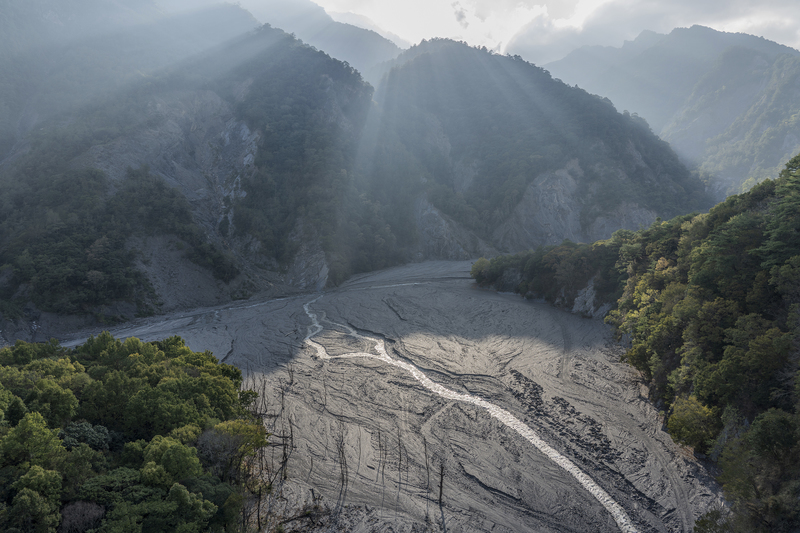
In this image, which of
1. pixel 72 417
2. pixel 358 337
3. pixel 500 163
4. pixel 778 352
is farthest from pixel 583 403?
pixel 500 163

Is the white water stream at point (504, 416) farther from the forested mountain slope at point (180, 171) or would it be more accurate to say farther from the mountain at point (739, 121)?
the mountain at point (739, 121)

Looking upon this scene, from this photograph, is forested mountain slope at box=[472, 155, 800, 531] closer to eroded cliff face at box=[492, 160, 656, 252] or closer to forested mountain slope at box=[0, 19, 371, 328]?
eroded cliff face at box=[492, 160, 656, 252]

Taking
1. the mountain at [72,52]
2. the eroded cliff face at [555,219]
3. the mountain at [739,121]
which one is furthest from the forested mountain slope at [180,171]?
the mountain at [739,121]

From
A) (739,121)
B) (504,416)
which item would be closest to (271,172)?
(504,416)

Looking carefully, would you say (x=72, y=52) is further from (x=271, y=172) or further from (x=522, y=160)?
(x=522, y=160)

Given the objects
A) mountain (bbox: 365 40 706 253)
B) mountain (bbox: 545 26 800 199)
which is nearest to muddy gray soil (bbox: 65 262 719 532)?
mountain (bbox: 365 40 706 253)

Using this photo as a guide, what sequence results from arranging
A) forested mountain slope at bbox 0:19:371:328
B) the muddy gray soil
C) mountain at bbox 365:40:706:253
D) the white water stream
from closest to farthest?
the white water stream → the muddy gray soil → forested mountain slope at bbox 0:19:371:328 → mountain at bbox 365:40:706:253

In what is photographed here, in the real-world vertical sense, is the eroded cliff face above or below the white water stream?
above
